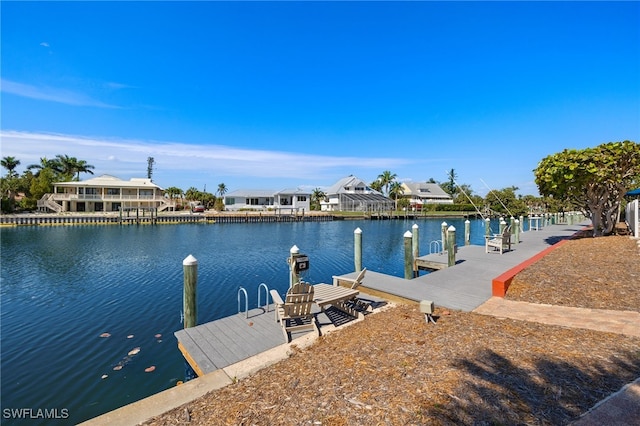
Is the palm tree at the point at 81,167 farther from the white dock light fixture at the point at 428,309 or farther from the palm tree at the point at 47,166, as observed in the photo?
the white dock light fixture at the point at 428,309

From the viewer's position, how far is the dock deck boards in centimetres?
557

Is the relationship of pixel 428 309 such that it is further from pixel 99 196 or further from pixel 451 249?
pixel 99 196

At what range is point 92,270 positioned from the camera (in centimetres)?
1662

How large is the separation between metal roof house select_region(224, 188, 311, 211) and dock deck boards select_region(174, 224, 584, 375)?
2119 inches

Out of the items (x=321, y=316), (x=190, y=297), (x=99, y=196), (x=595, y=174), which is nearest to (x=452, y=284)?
(x=321, y=316)

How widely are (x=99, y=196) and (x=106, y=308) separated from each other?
5289cm

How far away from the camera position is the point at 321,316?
23.3ft

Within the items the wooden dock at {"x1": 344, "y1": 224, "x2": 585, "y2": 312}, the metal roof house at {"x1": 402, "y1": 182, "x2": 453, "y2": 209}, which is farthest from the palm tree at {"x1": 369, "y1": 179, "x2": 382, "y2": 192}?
the wooden dock at {"x1": 344, "y1": 224, "x2": 585, "y2": 312}

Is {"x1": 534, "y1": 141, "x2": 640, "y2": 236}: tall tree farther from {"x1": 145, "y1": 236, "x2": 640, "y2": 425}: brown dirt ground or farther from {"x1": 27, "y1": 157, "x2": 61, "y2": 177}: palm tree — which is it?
{"x1": 27, "y1": 157, "x2": 61, "y2": 177}: palm tree

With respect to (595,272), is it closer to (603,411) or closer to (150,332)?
(603,411)

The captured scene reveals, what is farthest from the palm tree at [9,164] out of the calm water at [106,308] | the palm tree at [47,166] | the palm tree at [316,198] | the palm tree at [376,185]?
the palm tree at [376,185]

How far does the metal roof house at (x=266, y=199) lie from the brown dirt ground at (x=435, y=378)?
192 feet

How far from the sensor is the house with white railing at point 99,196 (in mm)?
51438

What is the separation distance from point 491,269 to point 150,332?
11.0 metres
